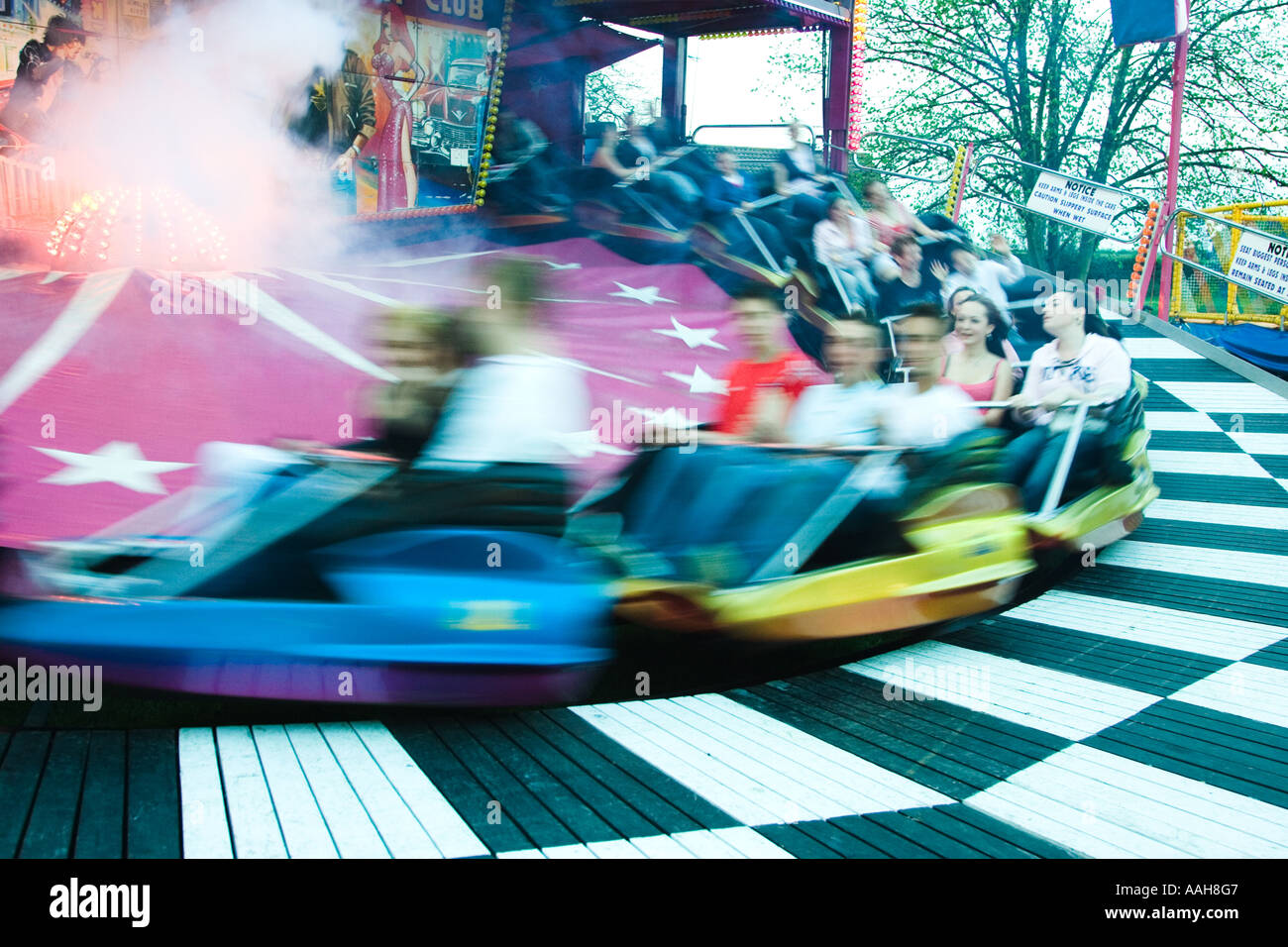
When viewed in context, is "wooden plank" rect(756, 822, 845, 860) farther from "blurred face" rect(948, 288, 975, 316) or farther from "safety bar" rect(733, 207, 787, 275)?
"safety bar" rect(733, 207, 787, 275)

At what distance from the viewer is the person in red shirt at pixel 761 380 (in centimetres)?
378

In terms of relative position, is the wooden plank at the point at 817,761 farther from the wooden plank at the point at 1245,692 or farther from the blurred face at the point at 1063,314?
the blurred face at the point at 1063,314

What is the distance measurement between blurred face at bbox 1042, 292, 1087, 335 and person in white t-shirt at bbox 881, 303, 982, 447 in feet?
4.44

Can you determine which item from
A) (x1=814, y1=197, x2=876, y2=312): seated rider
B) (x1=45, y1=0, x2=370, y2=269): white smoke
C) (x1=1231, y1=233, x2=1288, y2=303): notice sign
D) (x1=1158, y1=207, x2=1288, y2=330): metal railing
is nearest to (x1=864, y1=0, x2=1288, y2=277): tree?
(x1=1158, y1=207, x2=1288, y2=330): metal railing

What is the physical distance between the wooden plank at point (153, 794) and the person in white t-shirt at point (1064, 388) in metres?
3.19

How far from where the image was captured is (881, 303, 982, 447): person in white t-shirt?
3730 mm

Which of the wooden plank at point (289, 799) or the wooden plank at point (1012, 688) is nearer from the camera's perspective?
the wooden plank at point (289, 799)

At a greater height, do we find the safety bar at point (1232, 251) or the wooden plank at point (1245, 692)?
the safety bar at point (1232, 251)

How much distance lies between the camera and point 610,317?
6520mm

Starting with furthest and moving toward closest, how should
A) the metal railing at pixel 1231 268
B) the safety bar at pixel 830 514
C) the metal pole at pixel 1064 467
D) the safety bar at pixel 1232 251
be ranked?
the metal railing at pixel 1231 268 < the safety bar at pixel 1232 251 < the metal pole at pixel 1064 467 < the safety bar at pixel 830 514

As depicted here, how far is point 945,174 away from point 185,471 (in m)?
19.1

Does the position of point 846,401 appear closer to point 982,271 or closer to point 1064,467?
point 1064,467

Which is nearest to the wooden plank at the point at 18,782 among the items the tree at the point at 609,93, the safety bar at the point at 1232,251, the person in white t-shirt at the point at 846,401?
the person in white t-shirt at the point at 846,401

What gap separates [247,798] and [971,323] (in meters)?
3.86
